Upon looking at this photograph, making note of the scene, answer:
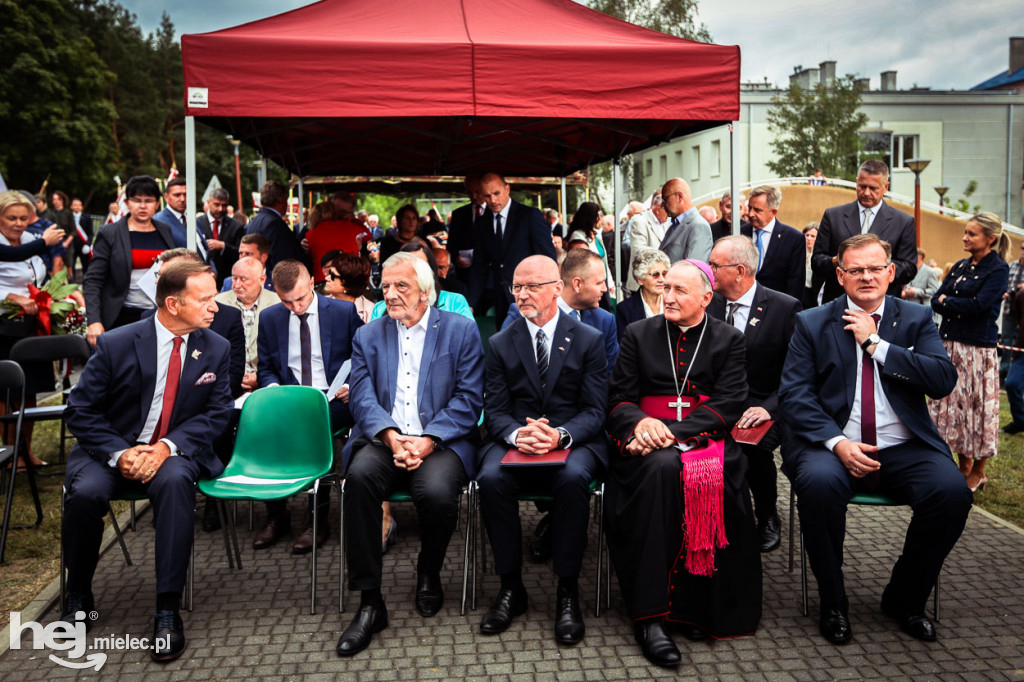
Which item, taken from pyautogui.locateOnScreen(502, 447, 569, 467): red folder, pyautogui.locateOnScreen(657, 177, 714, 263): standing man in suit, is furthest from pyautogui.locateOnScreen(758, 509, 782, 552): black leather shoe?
pyautogui.locateOnScreen(657, 177, 714, 263): standing man in suit

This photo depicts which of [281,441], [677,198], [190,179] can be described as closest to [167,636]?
[281,441]

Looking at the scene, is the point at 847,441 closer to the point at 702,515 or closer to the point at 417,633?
the point at 702,515

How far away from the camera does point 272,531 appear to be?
5.02 metres

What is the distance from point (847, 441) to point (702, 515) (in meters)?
0.78

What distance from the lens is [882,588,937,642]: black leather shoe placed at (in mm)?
3635

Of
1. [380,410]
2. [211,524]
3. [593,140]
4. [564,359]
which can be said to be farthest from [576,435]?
[593,140]

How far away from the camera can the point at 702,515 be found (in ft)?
12.1

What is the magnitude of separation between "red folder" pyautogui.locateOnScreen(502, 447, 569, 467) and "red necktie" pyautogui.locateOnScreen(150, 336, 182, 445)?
167cm

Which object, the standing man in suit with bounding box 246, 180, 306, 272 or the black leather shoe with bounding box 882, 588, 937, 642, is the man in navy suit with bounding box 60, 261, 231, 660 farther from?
the black leather shoe with bounding box 882, 588, 937, 642

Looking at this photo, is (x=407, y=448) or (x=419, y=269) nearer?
(x=407, y=448)

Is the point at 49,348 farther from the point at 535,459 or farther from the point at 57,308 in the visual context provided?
the point at 535,459

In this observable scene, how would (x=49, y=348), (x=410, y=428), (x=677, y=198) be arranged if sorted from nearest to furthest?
(x=410, y=428) → (x=49, y=348) → (x=677, y=198)

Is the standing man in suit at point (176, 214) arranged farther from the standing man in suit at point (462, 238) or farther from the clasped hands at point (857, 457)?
the clasped hands at point (857, 457)

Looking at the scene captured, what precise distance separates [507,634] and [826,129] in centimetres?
2832
